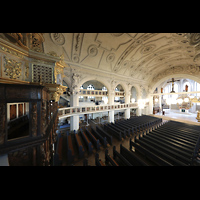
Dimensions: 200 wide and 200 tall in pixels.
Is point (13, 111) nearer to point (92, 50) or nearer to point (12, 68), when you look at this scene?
point (12, 68)

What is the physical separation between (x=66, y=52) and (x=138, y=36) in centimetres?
646

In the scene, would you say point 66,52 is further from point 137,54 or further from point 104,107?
point 137,54

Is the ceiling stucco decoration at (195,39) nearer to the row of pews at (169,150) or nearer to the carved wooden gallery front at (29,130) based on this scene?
the row of pews at (169,150)

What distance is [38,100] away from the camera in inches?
82.7

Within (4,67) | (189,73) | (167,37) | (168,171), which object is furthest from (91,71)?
(189,73)

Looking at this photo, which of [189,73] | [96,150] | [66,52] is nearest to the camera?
[96,150]

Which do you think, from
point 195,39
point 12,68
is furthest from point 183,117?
point 12,68

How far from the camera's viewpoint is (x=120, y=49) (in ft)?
26.9

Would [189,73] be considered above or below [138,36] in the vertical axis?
below

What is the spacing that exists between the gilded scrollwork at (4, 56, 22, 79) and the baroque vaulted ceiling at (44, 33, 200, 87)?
3.45 metres

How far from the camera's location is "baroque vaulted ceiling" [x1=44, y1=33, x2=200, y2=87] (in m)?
6.37

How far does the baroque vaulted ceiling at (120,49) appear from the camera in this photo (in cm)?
637

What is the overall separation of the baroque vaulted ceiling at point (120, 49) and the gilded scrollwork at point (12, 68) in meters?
3.45

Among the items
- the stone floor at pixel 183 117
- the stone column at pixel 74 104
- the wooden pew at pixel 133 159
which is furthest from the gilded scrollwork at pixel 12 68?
the stone floor at pixel 183 117
